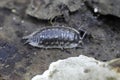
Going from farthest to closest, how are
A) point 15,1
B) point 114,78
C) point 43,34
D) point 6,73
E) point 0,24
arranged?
point 15,1, point 0,24, point 43,34, point 6,73, point 114,78

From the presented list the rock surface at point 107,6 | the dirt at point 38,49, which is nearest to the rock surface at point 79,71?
the dirt at point 38,49

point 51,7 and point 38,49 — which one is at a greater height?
point 51,7

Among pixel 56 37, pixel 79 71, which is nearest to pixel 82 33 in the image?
pixel 56 37

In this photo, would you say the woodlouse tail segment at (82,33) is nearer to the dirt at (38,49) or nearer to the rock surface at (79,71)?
the dirt at (38,49)

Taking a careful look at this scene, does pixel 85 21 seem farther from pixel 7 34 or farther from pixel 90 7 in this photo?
pixel 7 34

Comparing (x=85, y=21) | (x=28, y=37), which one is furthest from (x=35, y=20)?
(x=85, y=21)

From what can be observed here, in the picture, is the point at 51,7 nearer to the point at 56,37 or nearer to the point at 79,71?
the point at 56,37
